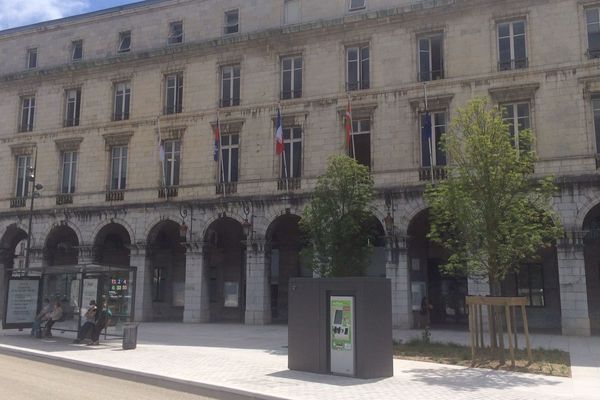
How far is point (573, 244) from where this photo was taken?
22.9 meters

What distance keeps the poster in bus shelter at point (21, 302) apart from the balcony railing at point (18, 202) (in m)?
13.3

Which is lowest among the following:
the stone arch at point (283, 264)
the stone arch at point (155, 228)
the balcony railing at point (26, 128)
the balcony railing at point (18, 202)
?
the stone arch at point (283, 264)

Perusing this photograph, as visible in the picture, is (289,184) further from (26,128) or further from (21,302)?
(26,128)

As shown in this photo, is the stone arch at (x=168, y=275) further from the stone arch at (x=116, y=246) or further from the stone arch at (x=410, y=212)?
the stone arch at (x=410, y=212)

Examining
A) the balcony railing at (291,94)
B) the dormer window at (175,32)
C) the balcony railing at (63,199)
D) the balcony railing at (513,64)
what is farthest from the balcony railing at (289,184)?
the balcony railing at (63,199)

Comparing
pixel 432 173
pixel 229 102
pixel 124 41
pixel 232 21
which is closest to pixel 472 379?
pixel 432 173

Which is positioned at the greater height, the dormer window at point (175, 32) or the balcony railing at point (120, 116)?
the dormer window at point (175, 32)

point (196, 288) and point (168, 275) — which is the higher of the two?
point (168, 275)

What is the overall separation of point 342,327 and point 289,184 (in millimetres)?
15862

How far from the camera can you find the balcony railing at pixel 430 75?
26641mm

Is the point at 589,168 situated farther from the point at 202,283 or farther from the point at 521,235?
the point at 202,283

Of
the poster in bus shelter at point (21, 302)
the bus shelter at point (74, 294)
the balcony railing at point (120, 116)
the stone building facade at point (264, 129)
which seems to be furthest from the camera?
the balcony railing at point (120, 116)

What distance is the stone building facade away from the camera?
24.6 meters

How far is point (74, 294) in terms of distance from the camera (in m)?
22.1
